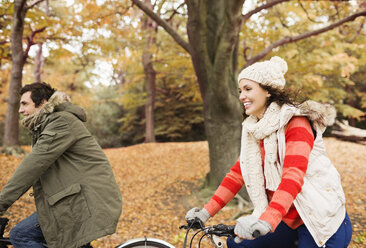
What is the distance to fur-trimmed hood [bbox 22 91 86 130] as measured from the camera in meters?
2.43

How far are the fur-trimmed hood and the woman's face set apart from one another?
1.49m

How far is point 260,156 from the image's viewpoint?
186 centimetres

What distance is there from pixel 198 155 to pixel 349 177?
533 cm

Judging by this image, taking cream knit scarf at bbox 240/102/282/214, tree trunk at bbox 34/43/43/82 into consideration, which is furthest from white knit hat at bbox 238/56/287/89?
tree trunk at bbox 34/43/43/82

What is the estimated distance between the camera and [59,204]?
2250mm

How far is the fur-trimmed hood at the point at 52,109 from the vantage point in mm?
2430

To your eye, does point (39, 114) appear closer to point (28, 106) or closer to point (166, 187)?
point (28, 106)

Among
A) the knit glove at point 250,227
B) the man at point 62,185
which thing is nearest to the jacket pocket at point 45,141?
the man at point 62,185

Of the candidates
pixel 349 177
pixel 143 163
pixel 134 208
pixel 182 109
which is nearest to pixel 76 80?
pixel 182 109

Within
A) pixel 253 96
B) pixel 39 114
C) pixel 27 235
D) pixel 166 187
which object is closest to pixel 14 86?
pixel 166 187

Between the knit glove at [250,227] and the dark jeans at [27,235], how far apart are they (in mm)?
1491

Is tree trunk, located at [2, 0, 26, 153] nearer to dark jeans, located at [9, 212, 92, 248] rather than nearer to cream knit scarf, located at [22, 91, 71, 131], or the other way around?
Result: cream knit scarf, located at [22, 91, 71, 131]

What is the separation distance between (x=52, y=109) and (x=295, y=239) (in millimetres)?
2117

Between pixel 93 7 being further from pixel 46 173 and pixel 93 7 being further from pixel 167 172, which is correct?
pixel 46 173
